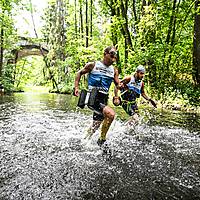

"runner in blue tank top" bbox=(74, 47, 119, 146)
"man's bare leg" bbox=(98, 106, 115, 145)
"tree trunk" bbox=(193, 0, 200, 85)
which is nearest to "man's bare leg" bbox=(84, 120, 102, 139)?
"runner in blue tank top" bbox=(74, 47, 119, 146)

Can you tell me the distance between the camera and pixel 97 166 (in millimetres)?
4395

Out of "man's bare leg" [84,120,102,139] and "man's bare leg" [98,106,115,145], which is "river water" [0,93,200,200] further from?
"man's bare leg" [98,106,115,145]

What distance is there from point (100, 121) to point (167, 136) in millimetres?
1702

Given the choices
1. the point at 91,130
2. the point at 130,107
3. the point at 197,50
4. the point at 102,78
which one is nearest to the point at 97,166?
the point at 91,130

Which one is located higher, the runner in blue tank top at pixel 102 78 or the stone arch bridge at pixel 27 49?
the stone arch bridge at pixel 27 49

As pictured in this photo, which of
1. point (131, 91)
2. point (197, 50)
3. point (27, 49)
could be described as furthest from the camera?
Result: point (27, 49)

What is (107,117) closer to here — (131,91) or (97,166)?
(97,166)

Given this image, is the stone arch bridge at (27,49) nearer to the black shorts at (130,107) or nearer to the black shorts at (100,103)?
the black shorts at (130,107)

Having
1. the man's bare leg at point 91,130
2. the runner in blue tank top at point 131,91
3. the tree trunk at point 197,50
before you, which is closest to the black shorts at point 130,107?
the runner in blue tank top at point 131,91

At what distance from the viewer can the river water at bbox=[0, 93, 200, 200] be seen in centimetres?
334

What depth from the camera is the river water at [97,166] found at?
334 cm

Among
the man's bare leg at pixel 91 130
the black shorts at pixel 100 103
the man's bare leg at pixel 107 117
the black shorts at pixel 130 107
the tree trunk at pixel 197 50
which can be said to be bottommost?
the man's bare leg at pixel 91 130

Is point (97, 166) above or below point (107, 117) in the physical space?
below

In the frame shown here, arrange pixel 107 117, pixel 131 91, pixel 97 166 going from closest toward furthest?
pixel 97 166 → pixel 107 117 → pixel 131 91
